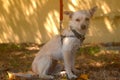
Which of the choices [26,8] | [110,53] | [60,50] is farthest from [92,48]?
[60,50]

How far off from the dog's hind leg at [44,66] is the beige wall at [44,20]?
11.9ft

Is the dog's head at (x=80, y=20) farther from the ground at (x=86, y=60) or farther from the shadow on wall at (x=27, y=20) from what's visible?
the shadow on wall at (x=27, y=20)

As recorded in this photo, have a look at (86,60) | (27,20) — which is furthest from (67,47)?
(27,20)

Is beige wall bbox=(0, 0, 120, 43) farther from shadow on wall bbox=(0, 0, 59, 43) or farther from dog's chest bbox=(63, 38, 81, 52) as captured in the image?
dog's chest bbox=(63, 38, 81, 52)

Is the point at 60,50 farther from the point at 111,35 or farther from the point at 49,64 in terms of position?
the point at 111,35

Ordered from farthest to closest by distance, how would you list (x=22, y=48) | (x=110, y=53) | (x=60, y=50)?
(x=22, y=48)
(x=110, y=53)
(x=60, y=50)

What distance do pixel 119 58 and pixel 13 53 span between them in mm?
2582

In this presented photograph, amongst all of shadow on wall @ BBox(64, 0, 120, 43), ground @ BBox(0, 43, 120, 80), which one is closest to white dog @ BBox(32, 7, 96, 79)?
ground @ BBox(0, 43, 120, 80)

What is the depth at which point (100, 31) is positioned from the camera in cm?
1030

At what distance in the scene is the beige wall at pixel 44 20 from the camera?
10195 mm

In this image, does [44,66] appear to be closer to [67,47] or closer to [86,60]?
[67,47]

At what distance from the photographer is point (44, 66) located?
6.75m

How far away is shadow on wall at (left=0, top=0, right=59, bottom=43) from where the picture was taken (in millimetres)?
10414

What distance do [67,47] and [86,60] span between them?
6.11ft
